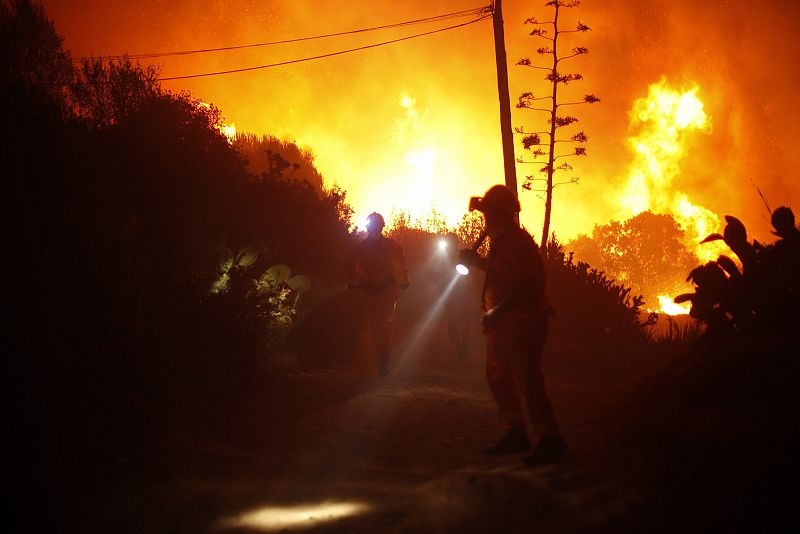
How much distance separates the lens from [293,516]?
12.7 ft

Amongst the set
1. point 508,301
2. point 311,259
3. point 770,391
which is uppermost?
point 311,259

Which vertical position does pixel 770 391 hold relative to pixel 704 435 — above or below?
above

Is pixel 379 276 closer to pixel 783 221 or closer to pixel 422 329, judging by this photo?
pixel 783 221

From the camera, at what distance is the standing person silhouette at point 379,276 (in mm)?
9633

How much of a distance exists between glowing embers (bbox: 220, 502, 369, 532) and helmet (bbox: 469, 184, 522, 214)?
2.45m

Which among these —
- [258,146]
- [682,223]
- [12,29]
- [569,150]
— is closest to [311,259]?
[12,29]

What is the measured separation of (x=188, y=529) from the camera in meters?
3.71

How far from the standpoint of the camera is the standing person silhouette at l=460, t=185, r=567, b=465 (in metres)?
4.68

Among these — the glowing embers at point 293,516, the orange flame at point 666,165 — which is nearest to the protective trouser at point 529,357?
the glowing embers at point 293,516

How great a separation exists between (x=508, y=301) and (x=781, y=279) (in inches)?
84.0

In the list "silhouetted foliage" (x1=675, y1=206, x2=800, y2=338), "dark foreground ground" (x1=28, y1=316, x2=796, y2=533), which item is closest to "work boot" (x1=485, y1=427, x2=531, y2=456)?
"dark foreground ground" (x1=28, y1=316, x2=796, y2=533)

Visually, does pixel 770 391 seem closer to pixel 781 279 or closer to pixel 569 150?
pixel 781 279

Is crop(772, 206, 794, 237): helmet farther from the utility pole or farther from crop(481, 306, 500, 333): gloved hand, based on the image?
the utility pole

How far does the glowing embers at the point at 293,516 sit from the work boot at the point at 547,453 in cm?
133
